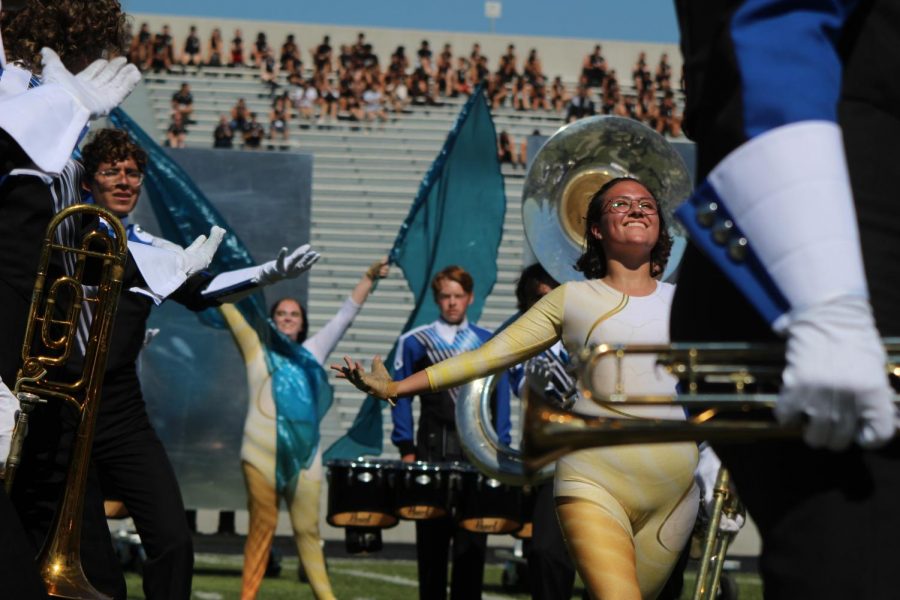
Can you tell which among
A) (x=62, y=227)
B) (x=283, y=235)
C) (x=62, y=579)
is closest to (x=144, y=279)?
(x=62, y=227)

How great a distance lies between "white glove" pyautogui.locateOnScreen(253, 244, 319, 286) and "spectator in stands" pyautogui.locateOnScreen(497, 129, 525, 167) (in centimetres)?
2144

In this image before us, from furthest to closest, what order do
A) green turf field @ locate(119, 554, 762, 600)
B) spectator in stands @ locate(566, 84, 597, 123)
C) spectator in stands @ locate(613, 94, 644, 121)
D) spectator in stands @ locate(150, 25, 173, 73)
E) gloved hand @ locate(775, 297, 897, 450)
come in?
spectator in stands @ locate(150, 25, 173, 73) < spectator in stands @ locate(613, 94, 644, 121) < spectator in stands @ locate(566, 84, 597, 123) < green turf field @ locate(119, 554, 762, 600) < gloved hand @ locate(775, 297, 897, 450)

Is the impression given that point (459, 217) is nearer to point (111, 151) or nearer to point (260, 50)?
point (111, 151)

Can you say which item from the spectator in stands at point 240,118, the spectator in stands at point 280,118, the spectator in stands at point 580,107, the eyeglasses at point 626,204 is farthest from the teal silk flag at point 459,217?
the spectator in stands at point 280,118

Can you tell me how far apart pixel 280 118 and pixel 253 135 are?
1388 millimetres

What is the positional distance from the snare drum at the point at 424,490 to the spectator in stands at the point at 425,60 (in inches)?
969

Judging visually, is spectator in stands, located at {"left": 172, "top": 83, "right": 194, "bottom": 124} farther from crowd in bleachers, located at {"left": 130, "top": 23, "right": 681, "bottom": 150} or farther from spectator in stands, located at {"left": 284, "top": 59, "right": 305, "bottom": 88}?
spectator in stands, located at {"left": 284, "top": 59, "right": 305, "bottom": 88}

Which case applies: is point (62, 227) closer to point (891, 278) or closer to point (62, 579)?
point (62, 579)

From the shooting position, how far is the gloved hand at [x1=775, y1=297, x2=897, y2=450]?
171 cm

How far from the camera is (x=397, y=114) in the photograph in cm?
3053

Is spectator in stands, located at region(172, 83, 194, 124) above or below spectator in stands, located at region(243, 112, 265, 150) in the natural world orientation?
above

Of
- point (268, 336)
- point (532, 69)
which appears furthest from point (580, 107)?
point (268, 336)

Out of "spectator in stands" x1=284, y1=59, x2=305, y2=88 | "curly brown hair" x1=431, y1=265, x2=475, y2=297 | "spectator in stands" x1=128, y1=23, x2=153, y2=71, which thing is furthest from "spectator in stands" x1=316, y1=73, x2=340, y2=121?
"curly brown hair" x1=431, y1=265, x2=475, y2=297

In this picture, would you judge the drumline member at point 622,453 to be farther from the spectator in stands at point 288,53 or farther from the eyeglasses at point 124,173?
the spectator in stands at point 288,53
